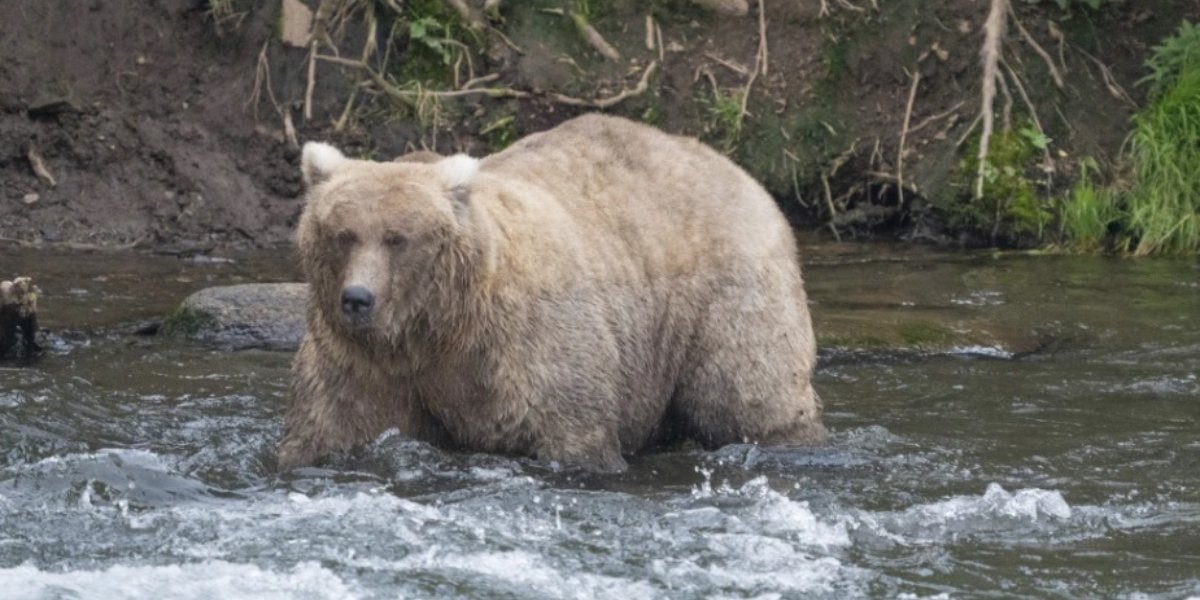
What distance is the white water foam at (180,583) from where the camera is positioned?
540cm

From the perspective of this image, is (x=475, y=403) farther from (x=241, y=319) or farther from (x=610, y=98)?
(x=610, y=98)

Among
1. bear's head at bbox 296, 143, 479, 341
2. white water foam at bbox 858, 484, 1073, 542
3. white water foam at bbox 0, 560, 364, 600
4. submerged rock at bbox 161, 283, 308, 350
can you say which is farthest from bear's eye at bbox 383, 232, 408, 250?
submerged rock at bbox 161, 283, 308, 350

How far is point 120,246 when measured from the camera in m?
12.1

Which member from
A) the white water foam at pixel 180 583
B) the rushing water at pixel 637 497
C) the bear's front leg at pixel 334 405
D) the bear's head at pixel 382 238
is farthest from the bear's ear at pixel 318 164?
the white water foam at pixel 180 583

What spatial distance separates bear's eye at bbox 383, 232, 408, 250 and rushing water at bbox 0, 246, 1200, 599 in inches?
31.8

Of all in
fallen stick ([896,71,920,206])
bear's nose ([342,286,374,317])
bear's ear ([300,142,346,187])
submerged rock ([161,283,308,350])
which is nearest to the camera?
bear's nose ([342,286,374,317])

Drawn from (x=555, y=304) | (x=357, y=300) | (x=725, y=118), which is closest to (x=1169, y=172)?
(x=725, y=118)

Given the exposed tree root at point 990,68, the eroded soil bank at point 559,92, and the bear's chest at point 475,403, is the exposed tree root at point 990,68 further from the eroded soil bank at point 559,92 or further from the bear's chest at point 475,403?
the bear's chest at point 475,403

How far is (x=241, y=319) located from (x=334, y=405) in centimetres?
323

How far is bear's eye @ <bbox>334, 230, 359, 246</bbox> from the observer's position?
245 inches

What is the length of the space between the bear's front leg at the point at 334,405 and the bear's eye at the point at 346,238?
0.50 metres

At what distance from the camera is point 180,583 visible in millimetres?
5492

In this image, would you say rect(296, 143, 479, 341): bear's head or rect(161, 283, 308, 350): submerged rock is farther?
rect(161, 283, 308, 350): submerged rock

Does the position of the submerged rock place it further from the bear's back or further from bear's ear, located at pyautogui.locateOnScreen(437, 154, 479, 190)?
bear's ear, located at pyautogui.locateOnScreen(437, 154, 479, 190)
